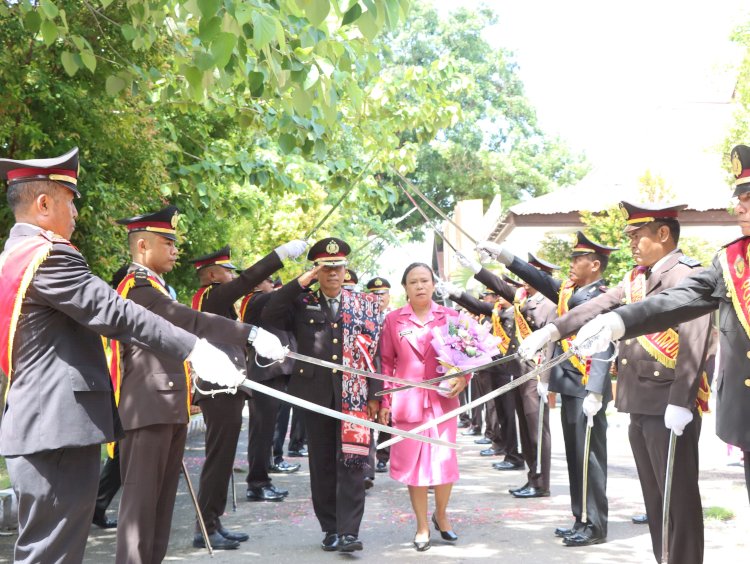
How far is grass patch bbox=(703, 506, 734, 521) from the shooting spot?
7.88m

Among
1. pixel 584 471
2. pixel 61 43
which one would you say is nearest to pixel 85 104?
pixel 61 43

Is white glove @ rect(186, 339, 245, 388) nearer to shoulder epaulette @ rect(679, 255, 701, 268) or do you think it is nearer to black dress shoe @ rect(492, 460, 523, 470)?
shoulder epaulette @ rect(679, 255, 701, 268)

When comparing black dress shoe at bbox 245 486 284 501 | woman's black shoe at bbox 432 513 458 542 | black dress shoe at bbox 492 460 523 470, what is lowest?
woman's black shoe at bbox 432 513 458 542

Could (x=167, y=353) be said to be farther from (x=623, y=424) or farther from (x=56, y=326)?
(x=623, y=424)

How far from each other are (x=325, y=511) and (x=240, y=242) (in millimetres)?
10814

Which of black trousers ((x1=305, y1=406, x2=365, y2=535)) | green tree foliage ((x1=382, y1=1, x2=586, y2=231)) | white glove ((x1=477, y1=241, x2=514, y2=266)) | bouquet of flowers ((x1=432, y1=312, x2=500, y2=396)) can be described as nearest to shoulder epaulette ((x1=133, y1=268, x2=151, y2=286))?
black trousers ((x1=305, y1=406, x2=365, y2=535))

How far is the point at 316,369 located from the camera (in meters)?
7.53

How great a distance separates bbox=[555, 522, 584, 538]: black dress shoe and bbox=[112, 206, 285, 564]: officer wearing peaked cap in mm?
3296

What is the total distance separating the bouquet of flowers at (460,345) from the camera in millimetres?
7203

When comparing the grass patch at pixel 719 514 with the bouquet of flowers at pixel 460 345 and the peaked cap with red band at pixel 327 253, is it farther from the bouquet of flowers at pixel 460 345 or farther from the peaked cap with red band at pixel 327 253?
the peaked cap with red band at pixel 327 253

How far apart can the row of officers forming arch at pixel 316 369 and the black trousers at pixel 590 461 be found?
2 centimetres

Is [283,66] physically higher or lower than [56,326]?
higher

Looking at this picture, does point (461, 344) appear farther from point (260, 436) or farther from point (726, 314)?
point (260, 436)

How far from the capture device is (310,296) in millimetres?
7703
